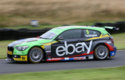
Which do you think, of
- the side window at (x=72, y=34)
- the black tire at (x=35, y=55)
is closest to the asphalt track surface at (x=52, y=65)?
the black tire at (x=35, y=55)

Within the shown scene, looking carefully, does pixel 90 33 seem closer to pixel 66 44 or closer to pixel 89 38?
pixel 89 38

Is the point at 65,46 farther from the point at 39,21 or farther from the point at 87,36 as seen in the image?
the point at 39,21

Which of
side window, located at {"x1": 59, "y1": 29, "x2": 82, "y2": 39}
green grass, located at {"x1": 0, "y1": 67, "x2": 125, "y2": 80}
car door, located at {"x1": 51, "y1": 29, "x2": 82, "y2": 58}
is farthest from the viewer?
side window, located at {"x1": 59, "y1": 29, "x2": 82, "y2": 39}

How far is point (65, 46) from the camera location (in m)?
11.7

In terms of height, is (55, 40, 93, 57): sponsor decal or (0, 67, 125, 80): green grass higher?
(55, 40, 93, 57): sponsor decal

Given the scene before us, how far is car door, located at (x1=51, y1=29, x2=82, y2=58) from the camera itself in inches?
455

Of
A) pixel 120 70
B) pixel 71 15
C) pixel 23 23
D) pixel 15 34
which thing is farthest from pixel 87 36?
Answer: pixel 71 15

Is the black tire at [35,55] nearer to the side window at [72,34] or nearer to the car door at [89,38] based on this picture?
the side window at [72,34]

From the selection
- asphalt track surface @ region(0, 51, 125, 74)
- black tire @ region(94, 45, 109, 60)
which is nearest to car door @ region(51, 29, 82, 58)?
asphalt track surface @ region(0, 51, 125, 74)

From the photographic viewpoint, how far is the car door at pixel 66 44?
37.9ft

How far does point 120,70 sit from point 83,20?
80.8 ft

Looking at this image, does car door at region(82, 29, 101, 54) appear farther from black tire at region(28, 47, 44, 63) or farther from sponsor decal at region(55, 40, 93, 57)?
black tire at region(28, 47, 44, 63)

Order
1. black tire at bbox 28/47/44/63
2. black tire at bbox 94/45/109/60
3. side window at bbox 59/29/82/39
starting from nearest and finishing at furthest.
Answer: black tire at bbox 28/47/44/63
side window at bbox 59/29/82/39
black tire at bbox 94/45/109/60

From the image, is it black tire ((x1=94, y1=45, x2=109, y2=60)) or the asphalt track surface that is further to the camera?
black tire ((x1=94, y1=45, x2=109, y2=60))
